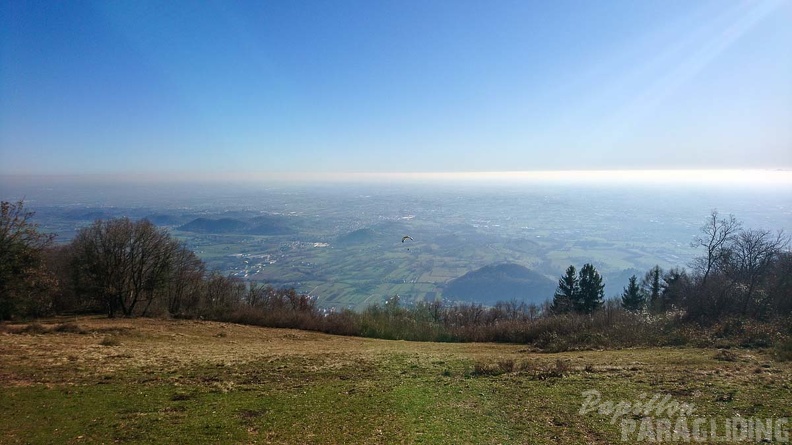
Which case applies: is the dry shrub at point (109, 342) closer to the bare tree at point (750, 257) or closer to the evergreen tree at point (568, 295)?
the bare tree at point (750, 257)

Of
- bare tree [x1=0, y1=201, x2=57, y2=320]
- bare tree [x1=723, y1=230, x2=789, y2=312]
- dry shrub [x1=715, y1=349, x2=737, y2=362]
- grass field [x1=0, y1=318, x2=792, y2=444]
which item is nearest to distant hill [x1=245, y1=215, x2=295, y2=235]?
bare tree [x1=0, y1=201, x2=57, y2=320]

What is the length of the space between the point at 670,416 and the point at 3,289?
34305mm

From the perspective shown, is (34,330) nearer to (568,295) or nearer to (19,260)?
(19,260)

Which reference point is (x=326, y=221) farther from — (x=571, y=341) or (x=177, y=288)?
(x=571, y=341)

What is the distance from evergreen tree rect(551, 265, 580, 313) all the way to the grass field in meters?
31.6

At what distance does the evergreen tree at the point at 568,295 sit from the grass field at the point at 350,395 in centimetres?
3162

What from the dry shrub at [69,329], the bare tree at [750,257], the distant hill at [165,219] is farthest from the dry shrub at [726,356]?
the distant hill at [165,219]

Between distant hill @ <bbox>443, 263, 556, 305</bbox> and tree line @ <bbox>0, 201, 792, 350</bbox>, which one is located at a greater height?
tree line @ <bbox>0, 201, 792, 350</bbox>

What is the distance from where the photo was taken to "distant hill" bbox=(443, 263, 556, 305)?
318ft

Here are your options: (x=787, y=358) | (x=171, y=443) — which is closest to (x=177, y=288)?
(x=171, y=443)

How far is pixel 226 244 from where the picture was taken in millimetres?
120875

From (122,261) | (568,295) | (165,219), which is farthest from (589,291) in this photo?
(165,219)

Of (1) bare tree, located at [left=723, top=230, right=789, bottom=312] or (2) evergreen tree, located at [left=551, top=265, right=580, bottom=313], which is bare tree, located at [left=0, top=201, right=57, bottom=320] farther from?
(1) bare tree, located at [left=723, top=230, right=789, bottom=312]

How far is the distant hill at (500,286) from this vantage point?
96812mm
